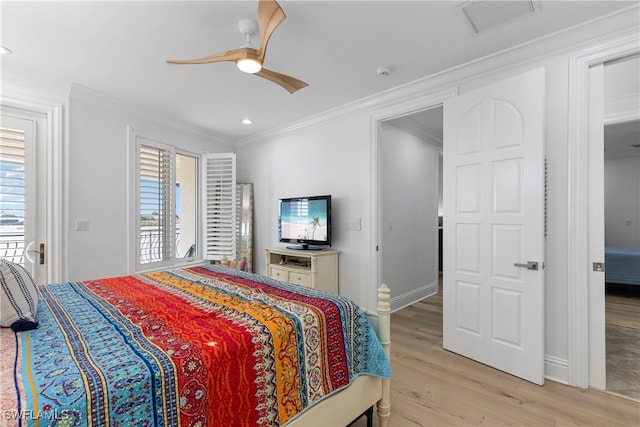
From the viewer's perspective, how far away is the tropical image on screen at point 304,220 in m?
3.71

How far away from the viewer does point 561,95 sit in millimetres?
2223

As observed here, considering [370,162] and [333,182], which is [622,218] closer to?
[370,162]

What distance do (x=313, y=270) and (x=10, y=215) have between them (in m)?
3.00

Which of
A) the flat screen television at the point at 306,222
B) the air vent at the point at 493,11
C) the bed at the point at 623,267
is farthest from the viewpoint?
the bed at the point at 623,267

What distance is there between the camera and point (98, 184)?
10.8ft

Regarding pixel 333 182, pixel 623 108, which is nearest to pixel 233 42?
pixel 333 182

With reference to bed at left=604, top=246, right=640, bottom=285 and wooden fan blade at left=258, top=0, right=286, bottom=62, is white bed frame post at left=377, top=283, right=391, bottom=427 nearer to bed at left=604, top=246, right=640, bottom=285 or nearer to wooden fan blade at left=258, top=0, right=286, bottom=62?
wooden fan blade at left=258, top=0, right=286, bottom=62

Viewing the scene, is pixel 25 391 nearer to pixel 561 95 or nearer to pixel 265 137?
pixel 561 95

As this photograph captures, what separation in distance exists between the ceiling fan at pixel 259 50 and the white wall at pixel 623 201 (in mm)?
6539

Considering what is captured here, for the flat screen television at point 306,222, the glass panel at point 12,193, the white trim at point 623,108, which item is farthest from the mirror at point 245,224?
the white trim at point 623,108

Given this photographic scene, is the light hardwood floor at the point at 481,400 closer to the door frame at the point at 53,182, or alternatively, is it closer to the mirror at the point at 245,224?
the mirror at the point at 245,224

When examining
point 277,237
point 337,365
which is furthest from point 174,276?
point 277,237

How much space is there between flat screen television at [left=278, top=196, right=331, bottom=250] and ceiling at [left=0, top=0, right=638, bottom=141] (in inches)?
51.7

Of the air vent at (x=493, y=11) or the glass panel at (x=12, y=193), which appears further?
the glass panel at (x=12, y=193)
